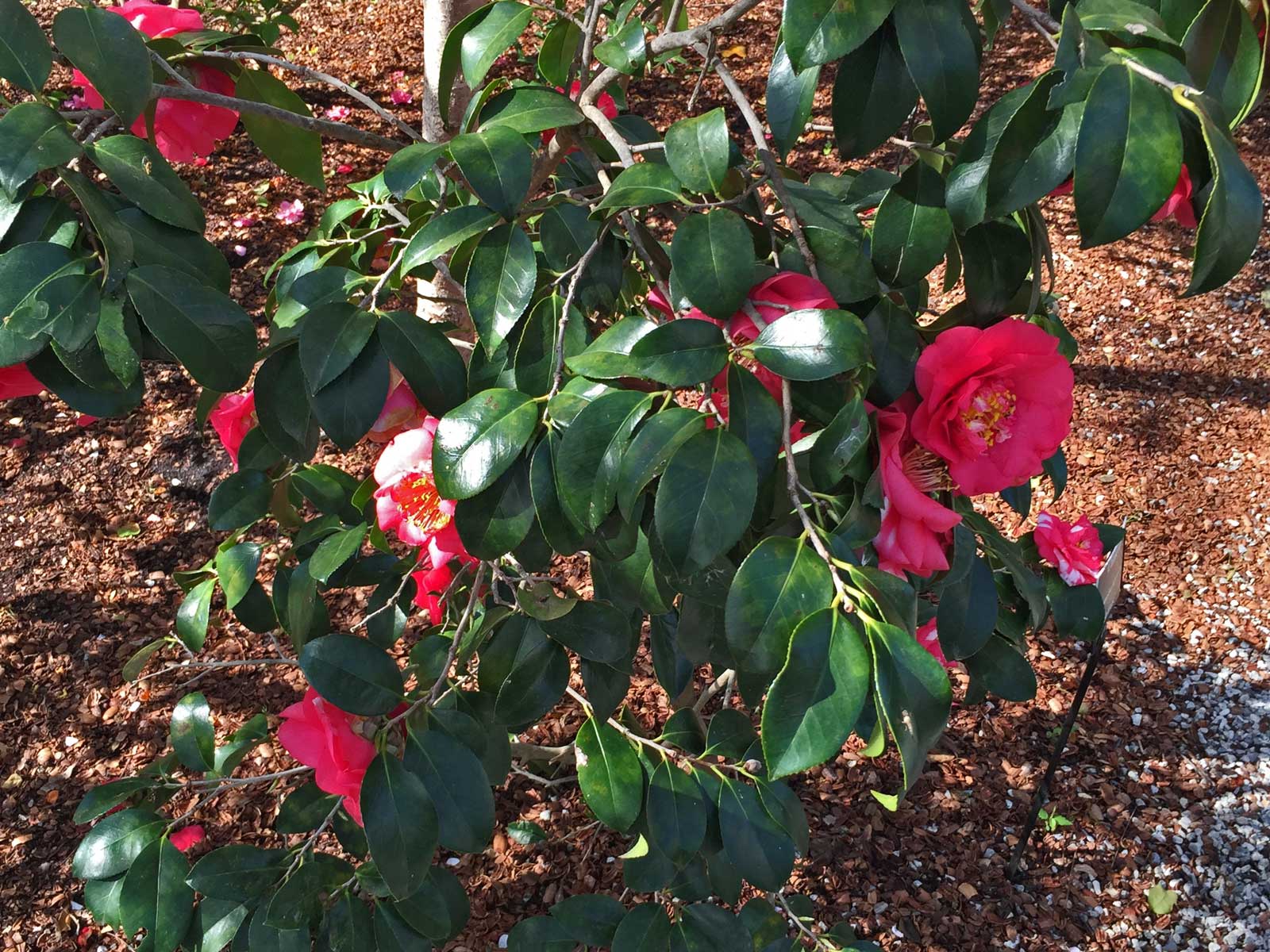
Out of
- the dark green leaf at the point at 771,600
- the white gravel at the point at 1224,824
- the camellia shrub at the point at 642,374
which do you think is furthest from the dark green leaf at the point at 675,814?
the white gravel at the point at 1224,824

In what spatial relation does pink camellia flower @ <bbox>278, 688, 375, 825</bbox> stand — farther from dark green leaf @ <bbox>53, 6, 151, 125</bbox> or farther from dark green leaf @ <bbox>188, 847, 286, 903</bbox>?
dark green leaf @ <bbox>53, 6, 151, 125</bbox>

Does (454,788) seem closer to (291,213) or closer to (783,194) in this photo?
(783,194)

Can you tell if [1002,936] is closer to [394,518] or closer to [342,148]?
[394,518]

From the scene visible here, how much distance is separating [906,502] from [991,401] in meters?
0.10

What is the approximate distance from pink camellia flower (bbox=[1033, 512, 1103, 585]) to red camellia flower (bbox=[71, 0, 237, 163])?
1.03 metres

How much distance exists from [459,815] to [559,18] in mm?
825

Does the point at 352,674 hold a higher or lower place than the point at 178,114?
lower

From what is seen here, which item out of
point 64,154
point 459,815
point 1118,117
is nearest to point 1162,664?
point 459,815

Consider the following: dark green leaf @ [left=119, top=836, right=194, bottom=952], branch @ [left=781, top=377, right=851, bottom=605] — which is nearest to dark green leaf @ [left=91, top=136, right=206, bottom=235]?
branch @ [left=781, top=377, right=851, bottom=605]

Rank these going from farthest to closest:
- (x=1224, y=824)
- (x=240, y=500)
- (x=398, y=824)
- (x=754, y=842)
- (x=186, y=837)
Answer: (x=1224, y=824) → (x=186, y=837) → (x=240, y=500) → (x=754, y=842) → (x=398, y=824)

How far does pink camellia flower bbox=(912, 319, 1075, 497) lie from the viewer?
0.67 m

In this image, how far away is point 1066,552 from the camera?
1.29 m

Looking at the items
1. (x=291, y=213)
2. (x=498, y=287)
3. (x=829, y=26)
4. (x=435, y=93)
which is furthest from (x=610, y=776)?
(x=291, y=213)

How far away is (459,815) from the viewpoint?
93 cm
